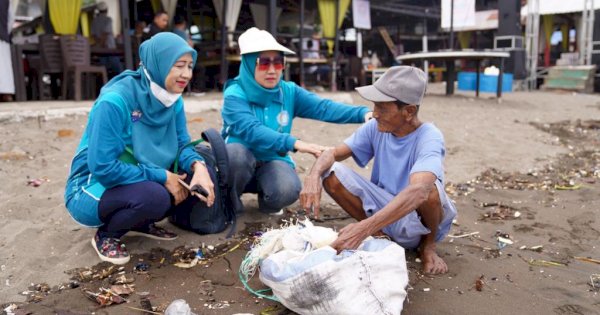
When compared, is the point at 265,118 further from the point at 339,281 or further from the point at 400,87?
the point at 339,281

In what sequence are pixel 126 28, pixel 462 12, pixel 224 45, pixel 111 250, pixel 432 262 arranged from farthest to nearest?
pixel 462 12, pixel 224 45, pixel 126 28, pixel 111 250, pixel 432 262

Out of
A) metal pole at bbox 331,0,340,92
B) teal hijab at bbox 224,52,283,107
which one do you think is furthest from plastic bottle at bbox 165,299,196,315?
metal pole at bbox 331,0,340,92

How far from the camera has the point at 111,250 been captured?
2.81 meters

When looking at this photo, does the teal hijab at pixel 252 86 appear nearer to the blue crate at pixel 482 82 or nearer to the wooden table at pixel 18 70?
the wooden table at pixel 18 70

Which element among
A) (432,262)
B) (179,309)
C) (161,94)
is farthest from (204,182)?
(432,262)

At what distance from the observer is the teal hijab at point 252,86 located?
10.9 feet

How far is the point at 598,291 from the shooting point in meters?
2.46

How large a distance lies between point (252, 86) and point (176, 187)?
35.9 inches

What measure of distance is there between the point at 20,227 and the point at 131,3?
9.06 meters

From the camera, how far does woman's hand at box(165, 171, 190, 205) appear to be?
2830mm

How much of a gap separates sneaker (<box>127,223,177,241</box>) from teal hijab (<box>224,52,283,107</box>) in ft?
3.41

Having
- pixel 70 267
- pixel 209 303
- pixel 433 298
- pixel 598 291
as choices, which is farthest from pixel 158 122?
pixel 598 291

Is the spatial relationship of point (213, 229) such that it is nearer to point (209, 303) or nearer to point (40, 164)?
point (209, 303)

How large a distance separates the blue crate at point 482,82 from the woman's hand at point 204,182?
1065 centimetres
